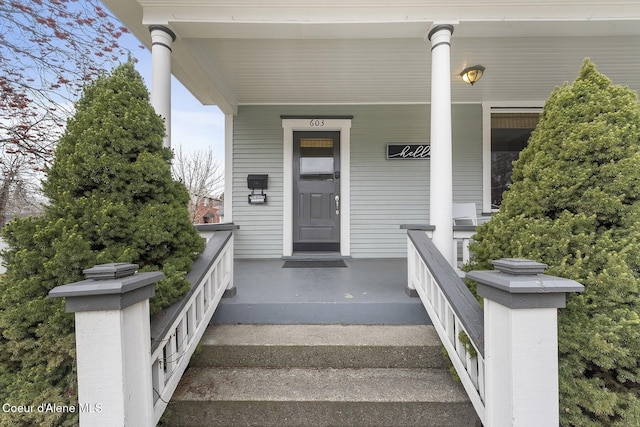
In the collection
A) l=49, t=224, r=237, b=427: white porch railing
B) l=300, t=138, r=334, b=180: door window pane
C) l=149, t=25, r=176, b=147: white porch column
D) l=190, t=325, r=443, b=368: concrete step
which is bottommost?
l=190, t=325, r=443, b=368: concrete step

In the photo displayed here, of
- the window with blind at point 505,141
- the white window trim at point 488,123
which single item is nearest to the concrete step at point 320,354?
the white window trim at point 488,123

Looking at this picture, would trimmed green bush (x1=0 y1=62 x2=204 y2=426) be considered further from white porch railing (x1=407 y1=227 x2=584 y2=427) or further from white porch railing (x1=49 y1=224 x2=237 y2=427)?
white porch railing (x1=407 y1=227 x2=584 y2=427)

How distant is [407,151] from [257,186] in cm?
239

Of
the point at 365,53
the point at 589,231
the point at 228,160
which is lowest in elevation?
the point at 589,231

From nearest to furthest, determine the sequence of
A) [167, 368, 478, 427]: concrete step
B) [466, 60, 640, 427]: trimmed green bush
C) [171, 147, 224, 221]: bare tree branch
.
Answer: [466, 60, 640, 427]: trimmed green bush < [167, 368, 478, 427]: concrete step < [171, 147, 224, 221]: bare tree branch

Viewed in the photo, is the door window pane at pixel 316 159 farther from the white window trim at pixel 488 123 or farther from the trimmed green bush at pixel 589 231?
the trimmed green bush at pixel 589 231

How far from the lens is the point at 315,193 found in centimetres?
471

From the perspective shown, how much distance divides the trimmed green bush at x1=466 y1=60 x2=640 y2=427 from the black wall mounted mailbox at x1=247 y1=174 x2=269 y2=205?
3421 millimetres

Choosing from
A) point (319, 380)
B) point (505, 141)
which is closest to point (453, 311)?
point (319, 380)

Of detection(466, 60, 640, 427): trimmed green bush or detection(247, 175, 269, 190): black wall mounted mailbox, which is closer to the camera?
detection(466, 60, 640, 427): trimmed green bush

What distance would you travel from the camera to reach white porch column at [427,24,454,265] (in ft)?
8.55

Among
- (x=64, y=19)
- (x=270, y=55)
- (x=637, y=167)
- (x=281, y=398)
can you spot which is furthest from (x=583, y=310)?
(x=64, y=19)

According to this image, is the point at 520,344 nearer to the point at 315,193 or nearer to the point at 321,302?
the point at 321,302

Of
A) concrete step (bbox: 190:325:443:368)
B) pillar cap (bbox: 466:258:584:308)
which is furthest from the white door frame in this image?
pillar cap (bbox: 466:258:584:308)
